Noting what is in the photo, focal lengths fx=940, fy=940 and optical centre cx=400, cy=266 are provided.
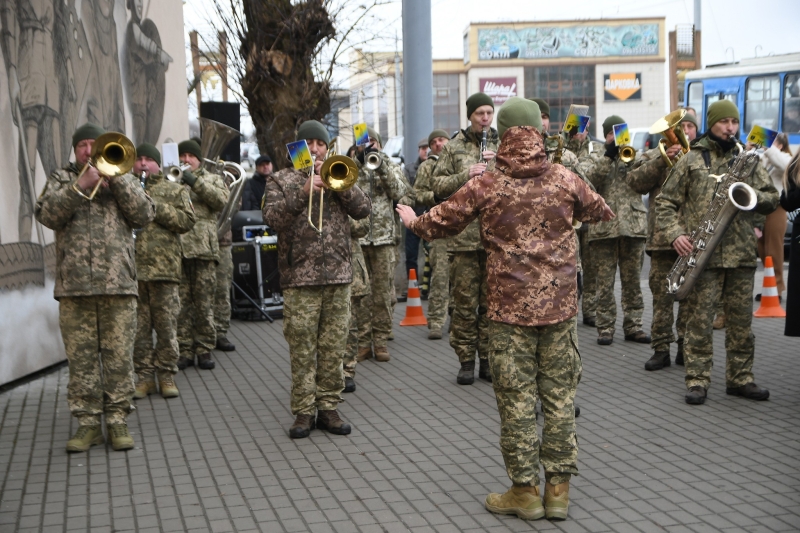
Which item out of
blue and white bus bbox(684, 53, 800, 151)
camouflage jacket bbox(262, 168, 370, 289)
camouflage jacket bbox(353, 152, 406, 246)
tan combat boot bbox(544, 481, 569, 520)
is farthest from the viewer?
blue and white bus bbox(684, 53, 800, 151)

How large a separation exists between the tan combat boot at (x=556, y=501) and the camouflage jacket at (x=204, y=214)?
4.94 meters

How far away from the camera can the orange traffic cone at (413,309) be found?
11.4 metres

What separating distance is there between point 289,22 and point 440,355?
679 centimetres

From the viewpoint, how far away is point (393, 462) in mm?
5891

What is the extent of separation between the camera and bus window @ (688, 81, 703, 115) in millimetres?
22172

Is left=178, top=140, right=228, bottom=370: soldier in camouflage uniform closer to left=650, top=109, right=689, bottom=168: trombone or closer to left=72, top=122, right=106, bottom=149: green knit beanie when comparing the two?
left=72, top=122, right=106, bottom=149: green knit beanie

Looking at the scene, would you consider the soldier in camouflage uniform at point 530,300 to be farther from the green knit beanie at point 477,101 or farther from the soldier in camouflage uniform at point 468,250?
the green knit beanie at point 477,101

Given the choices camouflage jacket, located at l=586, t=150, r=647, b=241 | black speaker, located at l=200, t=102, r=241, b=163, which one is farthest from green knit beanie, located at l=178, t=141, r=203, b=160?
camouflage jacket, located at l=586, t=150, r=647, b=241

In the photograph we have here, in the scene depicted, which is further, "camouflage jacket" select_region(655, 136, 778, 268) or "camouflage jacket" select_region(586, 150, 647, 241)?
"camouflage jacket" select_region(586, 150, 647, 241)

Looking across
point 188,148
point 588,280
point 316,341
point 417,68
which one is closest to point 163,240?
point 188,148

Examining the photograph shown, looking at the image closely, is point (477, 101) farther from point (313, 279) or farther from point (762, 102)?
point (762, 102)

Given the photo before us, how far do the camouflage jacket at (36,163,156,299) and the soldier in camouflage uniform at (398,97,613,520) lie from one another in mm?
2434

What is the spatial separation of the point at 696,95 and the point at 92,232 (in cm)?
1898

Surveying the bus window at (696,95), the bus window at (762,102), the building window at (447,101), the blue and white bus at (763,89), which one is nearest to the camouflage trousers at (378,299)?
the blue and white bus at (763,89)
